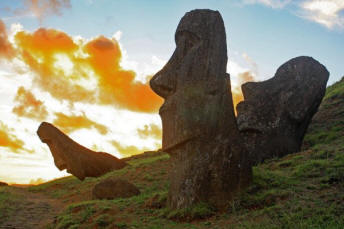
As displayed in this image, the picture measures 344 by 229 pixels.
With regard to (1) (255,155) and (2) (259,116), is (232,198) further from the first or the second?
(2) (259,116)

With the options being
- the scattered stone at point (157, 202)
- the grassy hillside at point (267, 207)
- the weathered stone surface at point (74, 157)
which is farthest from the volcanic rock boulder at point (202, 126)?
the weathered stone surface at point (74, 157)

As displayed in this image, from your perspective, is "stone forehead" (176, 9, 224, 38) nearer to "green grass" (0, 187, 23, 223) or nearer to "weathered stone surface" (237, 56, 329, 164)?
"weathered stone surface" (237, 56, 329, 164)

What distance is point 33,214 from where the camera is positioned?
17828mm

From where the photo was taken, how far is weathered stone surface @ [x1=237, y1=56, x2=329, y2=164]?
67.8 feet

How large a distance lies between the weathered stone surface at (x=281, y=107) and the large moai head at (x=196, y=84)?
25.4ft

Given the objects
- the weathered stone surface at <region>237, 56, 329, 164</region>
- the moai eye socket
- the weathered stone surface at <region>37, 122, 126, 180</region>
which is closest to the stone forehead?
the moai eye socket

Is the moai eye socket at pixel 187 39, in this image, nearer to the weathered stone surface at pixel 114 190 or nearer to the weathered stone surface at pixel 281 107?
the weathered stone surface at pixel 114 190

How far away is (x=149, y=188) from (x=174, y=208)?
249 inches

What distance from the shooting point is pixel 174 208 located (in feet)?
41.8

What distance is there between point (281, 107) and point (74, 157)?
15.6 m

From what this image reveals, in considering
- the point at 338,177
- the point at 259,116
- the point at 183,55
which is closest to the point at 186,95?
the point at 183,55

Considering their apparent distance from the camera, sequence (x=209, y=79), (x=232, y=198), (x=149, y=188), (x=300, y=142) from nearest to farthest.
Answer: (x=232, y=198), (x=209, y=79), (x=149, y=188), (x=300, y=142)

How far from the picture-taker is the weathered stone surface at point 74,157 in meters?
28.0

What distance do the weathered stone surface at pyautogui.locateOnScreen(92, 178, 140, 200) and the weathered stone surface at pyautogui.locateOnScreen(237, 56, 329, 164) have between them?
684cm
